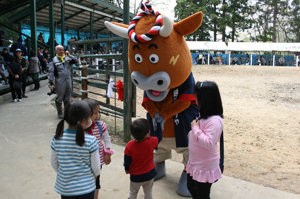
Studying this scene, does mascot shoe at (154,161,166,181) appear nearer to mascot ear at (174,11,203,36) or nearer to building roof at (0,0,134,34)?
mascot ear at (174,11,203,36)

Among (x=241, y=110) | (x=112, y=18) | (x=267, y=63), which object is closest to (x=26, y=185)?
(x=241, y=110)

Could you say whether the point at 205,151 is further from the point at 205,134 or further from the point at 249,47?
the point at 249,47

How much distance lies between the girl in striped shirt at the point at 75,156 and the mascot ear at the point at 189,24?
1.68m

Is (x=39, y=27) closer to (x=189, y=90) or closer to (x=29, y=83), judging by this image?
(x=29, y=83)

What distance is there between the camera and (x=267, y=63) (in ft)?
108

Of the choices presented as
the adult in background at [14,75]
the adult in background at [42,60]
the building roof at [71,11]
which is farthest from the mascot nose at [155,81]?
the adult in background at [42,60]

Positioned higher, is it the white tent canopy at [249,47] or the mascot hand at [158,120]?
the white tent canopy at [249,47]

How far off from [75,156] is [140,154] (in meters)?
0.69

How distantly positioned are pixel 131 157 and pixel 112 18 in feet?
57.0

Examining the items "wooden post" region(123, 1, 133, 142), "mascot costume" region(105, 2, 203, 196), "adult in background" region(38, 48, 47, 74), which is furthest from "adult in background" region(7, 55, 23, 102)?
"mascot costume" region(105, 2, 203, 196)

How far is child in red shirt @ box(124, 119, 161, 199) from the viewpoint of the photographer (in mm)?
2611

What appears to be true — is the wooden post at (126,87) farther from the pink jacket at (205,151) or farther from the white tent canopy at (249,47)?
the white tent canopy at (249,47)

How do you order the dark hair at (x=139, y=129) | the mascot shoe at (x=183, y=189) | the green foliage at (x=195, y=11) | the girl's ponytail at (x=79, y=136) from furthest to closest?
the green foliage at (x=195, y=11) → the mascot shoe at (x=183, y=189) → the dark hair at (x=139, y=129) → the girl's ponytail at (x=79, y=136)

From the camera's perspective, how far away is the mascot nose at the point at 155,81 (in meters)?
3.19
